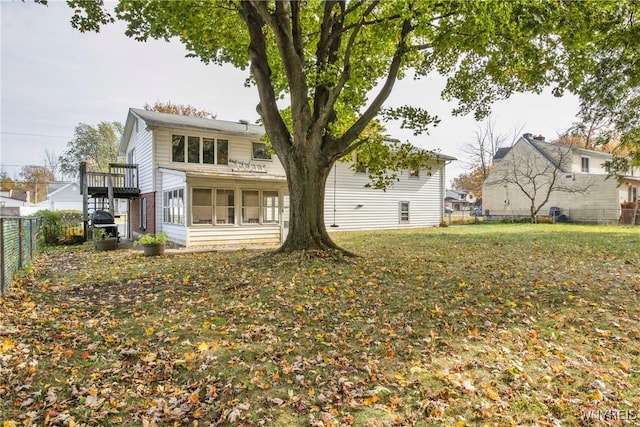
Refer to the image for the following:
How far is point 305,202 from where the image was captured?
8734 mm

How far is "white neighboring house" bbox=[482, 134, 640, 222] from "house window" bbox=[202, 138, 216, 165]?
2471 cm

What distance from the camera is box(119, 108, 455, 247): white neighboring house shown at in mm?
14328

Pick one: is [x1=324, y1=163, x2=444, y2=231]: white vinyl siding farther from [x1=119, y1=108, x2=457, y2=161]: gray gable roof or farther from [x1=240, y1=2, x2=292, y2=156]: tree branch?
[x1=240, y1=2, x2=292, y2=156]: tree branch

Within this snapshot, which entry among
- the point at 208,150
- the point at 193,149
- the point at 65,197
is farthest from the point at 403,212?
the point at 65,197

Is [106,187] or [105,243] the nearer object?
[105,243]

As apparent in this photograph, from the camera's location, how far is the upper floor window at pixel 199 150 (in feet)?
53.1

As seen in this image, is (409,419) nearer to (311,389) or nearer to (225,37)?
(311,389)

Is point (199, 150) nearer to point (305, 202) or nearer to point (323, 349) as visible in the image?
point (305, 202)

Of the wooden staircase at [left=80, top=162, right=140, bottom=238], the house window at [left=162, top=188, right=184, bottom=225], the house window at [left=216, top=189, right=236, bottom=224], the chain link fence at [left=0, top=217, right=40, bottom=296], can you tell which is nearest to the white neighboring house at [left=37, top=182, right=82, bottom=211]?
the wooden staircase at [left=80, top=162, right=140, bottom=238]

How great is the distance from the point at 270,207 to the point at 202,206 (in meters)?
3.00

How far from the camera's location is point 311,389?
3148 mm

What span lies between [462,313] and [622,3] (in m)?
7.22

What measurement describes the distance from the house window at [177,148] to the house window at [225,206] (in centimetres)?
291

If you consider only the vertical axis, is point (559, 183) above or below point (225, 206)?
above
